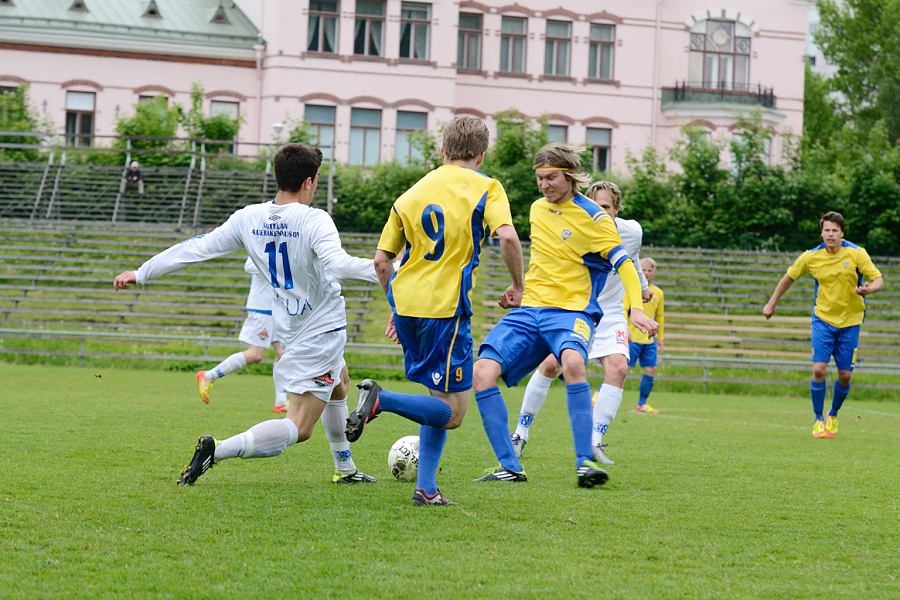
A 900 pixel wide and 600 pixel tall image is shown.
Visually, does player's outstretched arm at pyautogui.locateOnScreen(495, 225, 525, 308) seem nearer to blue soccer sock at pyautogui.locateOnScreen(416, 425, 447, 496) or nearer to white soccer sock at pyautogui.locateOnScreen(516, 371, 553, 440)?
blue soccer sock at pyautogui.locateOnScreen(416, 425, 447, 496)

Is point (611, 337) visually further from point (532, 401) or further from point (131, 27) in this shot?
point (131, 27)

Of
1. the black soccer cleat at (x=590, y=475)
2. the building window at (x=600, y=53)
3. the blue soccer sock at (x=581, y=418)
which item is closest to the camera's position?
the black soccer cleat at (x=590, y=475)

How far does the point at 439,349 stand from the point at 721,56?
1556 inches

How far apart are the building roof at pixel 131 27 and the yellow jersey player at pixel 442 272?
113ft

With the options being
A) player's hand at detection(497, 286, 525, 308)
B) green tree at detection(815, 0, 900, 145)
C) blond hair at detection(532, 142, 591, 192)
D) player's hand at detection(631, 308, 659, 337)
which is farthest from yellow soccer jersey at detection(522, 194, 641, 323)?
green tree at detection(815, 0, 900, 145)

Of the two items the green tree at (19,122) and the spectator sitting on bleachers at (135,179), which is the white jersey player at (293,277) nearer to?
the spectator sitting on bleachers at (135,179)

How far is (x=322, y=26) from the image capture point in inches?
1492

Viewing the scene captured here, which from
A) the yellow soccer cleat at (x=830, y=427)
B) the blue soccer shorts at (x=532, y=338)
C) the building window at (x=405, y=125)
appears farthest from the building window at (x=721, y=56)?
the blue soccer shorts at (x=532, y=338)

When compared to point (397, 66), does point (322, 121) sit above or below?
below

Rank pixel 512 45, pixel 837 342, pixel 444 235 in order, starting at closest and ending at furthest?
1. pixel 444 235
2. pixel 837 342
3. pixel 512 45

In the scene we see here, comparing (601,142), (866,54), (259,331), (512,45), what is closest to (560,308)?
(259,331)

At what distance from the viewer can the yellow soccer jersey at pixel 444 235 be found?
5629 mm

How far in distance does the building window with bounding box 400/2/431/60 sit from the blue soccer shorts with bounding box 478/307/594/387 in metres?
32.9

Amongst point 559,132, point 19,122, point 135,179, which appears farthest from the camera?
point 559,132
